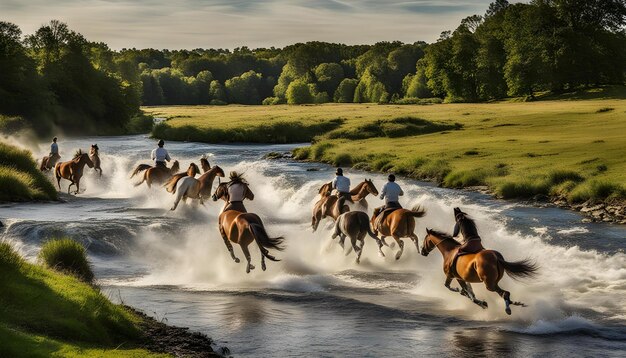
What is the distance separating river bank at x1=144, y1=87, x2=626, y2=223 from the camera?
41156 mm

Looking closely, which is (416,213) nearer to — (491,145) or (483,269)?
(483,269)

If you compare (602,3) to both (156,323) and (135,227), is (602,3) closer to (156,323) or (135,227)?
(135,227)

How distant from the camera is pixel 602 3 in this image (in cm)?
12644

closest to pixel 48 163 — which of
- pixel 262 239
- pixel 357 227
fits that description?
pixel 357 227

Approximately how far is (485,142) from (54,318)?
174ft

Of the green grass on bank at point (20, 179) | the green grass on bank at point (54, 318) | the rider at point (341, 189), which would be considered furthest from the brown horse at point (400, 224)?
the green grass on bank at point (20, 179)

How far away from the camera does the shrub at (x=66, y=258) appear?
20.2 m

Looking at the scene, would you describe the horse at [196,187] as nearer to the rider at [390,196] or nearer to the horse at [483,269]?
the rider at [390,196]

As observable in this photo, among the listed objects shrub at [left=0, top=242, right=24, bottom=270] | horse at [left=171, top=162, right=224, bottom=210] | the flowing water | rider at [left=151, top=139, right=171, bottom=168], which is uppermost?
shrub at [left=0, top=242, right=24, bottom=270]

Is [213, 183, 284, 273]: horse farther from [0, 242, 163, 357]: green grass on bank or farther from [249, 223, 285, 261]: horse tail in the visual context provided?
[0, 242, 163, 357]: green grass on bank

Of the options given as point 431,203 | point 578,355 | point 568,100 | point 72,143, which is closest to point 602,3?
point 568,100

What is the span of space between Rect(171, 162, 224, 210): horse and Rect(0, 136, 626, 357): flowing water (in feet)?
3.23

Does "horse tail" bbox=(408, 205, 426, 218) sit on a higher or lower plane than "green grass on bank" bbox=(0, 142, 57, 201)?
higher

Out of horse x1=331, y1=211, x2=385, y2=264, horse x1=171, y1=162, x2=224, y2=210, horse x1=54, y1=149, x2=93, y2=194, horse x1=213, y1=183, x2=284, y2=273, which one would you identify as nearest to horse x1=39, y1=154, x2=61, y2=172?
horse x1=54, y1=149, x2=93, y2=194
